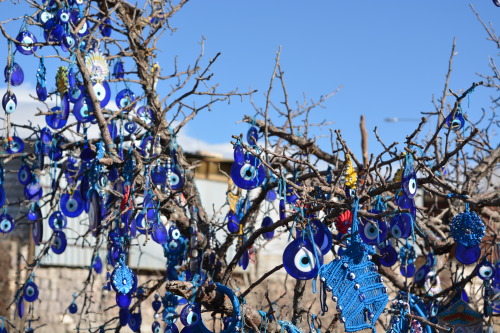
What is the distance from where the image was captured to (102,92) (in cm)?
364

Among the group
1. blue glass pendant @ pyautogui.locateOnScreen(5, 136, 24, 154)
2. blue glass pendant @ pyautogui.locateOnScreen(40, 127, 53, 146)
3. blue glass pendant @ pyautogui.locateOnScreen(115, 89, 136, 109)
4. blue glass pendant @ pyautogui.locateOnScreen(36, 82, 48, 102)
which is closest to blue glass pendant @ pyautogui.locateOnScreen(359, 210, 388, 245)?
blue glass pendant @ pyautogui.locateOnScreen(115, 89, 136, 109)

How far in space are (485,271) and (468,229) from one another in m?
0.65

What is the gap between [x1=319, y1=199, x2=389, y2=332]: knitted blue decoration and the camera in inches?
96.7

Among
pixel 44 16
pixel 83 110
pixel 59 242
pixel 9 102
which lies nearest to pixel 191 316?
pixel 83 110

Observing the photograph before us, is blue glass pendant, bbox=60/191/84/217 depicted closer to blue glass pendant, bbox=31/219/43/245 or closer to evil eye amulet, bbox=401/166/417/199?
blue glass pendant, bbox=31/219/43/245

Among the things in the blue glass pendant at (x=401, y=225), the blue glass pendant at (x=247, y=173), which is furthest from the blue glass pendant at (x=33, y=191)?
the blue glass pendant at (x=401, y=225)

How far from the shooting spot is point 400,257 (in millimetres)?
3902

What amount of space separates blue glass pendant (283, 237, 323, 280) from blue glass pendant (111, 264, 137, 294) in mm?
1061

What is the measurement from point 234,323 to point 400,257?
1535 mm

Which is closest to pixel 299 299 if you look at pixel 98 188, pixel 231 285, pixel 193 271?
pixel 231 285

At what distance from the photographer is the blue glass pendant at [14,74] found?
374cm

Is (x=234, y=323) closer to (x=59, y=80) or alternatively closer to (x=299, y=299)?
(x=299, y=299)

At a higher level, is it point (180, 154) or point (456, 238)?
point (180, 154)

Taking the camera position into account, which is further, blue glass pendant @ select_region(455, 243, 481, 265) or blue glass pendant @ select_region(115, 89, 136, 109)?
blue glass pendant @ select_region(115, 89, 136, 109)
